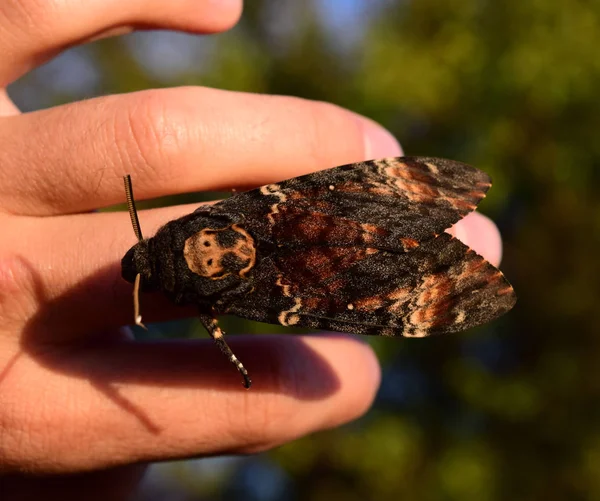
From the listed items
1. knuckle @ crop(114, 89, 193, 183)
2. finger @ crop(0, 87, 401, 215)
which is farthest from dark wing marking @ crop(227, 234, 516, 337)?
knuckle @ crop(114, 89, 193, 183)

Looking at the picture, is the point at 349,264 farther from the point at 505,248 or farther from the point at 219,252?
the point at 505,248

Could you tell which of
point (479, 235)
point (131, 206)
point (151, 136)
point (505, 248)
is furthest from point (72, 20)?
point (505, 248)

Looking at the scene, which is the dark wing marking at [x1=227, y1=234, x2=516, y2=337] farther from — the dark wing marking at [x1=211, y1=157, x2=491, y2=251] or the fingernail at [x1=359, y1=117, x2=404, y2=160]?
the fingernail at [x1=359, y1=117, x2=404, y2=160]

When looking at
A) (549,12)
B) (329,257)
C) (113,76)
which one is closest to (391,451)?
(329,257)

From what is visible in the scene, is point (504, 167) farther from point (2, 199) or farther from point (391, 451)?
point (2, 199)

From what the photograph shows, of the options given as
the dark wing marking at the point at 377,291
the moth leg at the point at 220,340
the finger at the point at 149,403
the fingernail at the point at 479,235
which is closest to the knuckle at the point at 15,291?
the finger at the point at 149,403

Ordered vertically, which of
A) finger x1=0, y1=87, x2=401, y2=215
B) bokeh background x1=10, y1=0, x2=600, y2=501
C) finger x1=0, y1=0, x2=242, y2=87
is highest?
finger x1=0, y1=0, x2=242, y2=87
